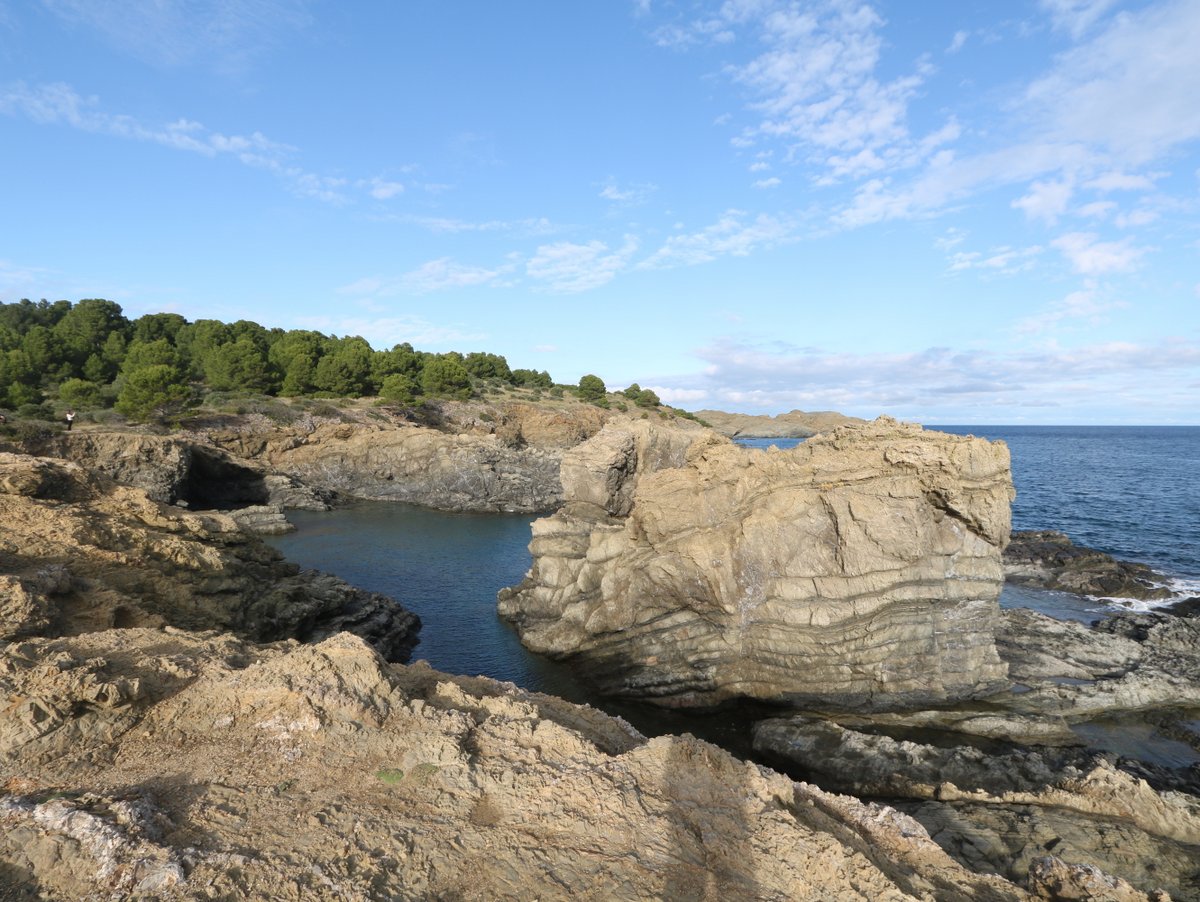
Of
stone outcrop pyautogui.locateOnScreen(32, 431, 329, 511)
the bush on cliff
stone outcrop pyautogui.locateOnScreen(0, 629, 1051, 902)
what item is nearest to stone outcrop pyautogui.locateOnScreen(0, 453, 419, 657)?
stone outcrop pyautogui.locateOnScreen(0, 629, 1051, 902)

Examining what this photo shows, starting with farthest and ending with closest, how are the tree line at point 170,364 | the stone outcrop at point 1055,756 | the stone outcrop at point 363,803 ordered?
the tree line at point 170,364, the stone outcrop at point 1055,756, the stone outcrop at point 363,803

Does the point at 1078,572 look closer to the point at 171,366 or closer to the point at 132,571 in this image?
the point at 132,571

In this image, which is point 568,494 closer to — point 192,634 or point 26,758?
point 192,634

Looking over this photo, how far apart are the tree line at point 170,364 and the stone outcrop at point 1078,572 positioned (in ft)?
272

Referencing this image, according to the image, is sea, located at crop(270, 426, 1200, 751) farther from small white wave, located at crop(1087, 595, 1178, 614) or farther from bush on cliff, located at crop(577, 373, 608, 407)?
bush on cliff, located at crop(577, 373, 608, 407)

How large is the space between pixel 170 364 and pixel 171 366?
4.02 metres

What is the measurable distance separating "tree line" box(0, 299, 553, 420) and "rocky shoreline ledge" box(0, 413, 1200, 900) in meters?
63.1

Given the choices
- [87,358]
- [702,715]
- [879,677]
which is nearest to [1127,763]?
[879,677]

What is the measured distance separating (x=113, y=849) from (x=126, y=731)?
333cm

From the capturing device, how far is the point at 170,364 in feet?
283

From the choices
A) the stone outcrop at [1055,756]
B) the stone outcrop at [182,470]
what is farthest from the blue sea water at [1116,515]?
the stone outcrop at [182,470]

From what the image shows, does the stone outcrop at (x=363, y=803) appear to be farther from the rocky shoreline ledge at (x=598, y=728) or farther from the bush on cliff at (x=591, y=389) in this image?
the bush on cliff at (x=591, y=389)

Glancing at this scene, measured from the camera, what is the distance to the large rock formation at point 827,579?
25.0m

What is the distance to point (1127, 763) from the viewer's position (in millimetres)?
20844
